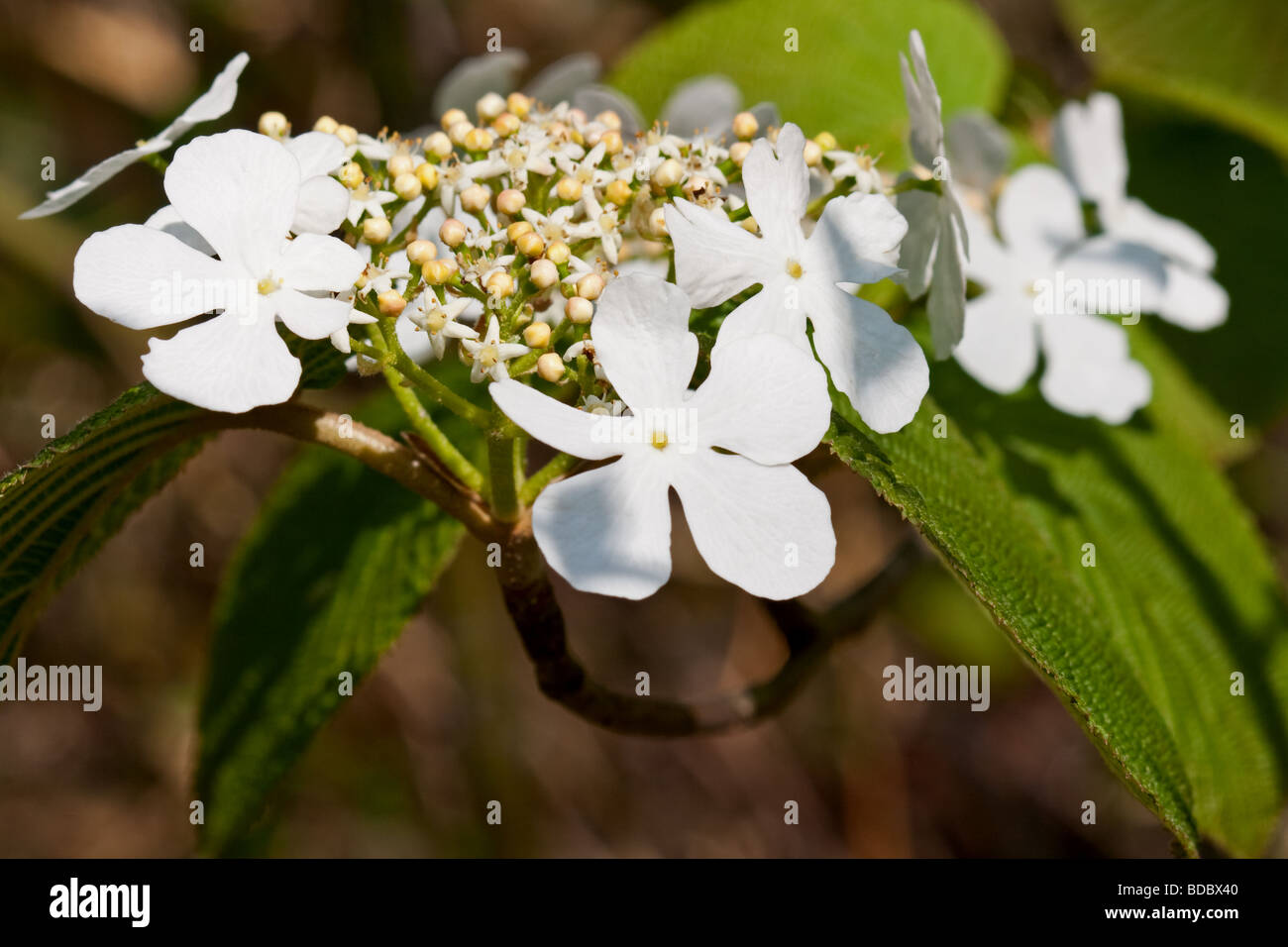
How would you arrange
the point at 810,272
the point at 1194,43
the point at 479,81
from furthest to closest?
the point at 1194,43, the point at 479,81, the point at 810,272

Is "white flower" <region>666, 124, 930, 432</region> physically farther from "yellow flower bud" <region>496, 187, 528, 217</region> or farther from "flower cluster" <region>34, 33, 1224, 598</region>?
"yellow flower bud" <region>496, 187, 528, 217</region>

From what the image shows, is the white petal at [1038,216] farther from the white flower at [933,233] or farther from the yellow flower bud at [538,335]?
the yellow flower bud at [538,335]

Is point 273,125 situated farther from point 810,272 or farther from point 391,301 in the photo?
point 810,272

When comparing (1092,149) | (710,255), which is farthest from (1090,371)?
(710,255)

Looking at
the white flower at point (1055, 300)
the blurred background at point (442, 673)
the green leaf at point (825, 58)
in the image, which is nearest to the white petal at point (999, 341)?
the white flower at point (1055, 300)

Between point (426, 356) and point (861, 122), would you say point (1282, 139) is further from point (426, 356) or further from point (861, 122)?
point (426, 356)
